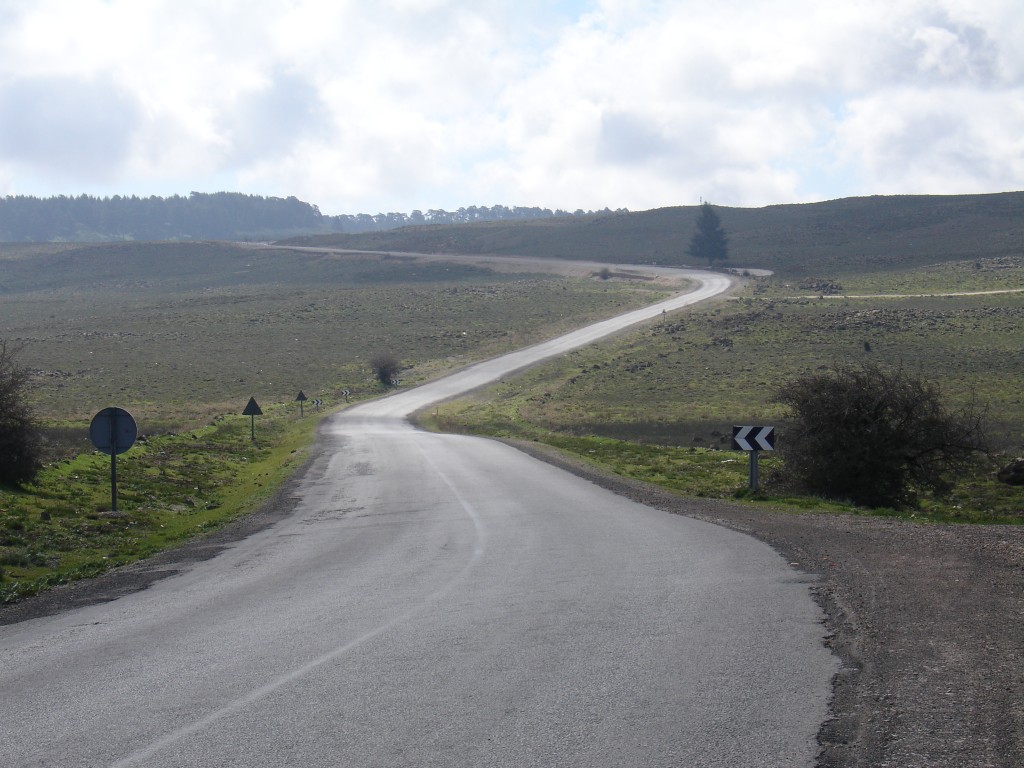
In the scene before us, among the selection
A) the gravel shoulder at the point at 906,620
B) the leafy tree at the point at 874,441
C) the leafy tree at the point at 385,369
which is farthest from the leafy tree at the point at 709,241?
the gravel shoulder at the point at 906,620

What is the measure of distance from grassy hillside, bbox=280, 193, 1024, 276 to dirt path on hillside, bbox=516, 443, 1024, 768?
93646 mm

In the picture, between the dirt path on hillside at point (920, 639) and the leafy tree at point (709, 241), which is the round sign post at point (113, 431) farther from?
the leafy tree at point (709, 241)

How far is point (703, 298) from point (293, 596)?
79.6 m

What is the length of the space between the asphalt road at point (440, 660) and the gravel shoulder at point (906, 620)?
0.27 m

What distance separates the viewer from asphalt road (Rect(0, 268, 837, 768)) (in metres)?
5.59

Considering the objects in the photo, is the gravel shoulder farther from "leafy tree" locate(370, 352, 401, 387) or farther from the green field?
"leafy tree" locate(370, 352, 401, 387)

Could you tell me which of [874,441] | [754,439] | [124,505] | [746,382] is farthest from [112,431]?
[746,382]

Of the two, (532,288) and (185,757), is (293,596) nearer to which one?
(185,757)

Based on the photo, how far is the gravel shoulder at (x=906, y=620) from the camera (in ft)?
18.0

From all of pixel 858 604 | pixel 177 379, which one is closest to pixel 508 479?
pixel 858 604

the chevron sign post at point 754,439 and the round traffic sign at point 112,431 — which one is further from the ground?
the round traffic sign at point 112,431

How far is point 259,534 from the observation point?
51.4ft

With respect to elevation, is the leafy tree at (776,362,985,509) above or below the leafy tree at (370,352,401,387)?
above

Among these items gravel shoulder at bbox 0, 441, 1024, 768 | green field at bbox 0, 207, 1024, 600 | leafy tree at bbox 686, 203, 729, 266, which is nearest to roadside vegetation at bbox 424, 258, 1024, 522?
green field at bbox 0, 207, 1024, 600
